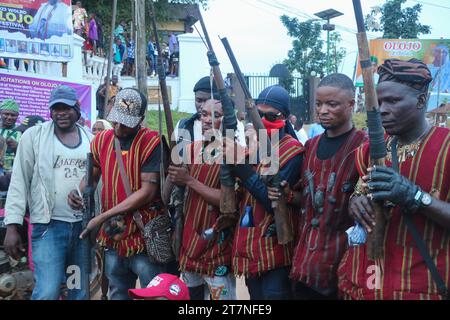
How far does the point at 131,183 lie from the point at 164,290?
3.24ft

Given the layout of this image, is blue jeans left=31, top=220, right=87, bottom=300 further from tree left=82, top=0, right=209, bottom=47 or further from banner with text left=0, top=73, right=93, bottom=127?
tree left=82, top=0, right=209, bottom=47

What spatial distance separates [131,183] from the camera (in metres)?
3.86

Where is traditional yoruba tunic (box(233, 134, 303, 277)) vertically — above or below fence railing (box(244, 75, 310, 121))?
below

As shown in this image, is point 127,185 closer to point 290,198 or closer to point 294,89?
point 290,198

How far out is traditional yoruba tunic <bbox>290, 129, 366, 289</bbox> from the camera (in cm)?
306

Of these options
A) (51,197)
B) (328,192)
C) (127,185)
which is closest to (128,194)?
(127,185)

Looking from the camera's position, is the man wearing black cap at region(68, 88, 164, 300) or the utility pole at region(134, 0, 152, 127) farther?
the utility pole at region(134, 0, 152, 127)

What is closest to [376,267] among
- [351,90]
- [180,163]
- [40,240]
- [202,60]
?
[351,90]

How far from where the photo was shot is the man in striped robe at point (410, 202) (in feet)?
8.16

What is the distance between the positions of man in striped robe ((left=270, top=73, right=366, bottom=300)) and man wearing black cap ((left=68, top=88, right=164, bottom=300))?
1.04 metres

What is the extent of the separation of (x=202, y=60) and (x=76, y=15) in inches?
186

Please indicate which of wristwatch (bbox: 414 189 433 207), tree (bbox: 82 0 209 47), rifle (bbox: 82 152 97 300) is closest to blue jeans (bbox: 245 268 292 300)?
wristwatch (bbox: 414 189 433 207)

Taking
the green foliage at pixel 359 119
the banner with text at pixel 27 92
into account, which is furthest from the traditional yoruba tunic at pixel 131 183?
the green foliage at pixel 359 119
